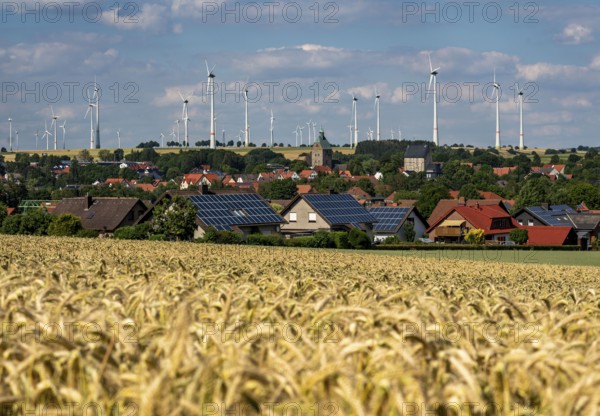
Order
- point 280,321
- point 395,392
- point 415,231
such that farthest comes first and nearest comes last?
1. point 415,231
2. point 280,321
3. point 395,392

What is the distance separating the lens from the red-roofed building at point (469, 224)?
102 m

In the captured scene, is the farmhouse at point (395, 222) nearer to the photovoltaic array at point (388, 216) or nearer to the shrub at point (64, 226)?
the photovoltaic array at point (388, 216)

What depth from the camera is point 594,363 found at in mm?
5594

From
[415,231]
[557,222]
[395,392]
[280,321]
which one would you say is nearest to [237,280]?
[280,321]

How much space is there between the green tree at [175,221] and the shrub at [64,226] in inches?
219

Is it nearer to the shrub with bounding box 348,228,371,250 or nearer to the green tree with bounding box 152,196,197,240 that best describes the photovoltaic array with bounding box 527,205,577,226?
the shrub with bounding box 348,228,371,250

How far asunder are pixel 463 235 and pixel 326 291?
9593 centimetres

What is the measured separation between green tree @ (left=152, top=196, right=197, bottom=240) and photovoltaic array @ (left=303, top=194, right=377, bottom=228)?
2143 centimetres

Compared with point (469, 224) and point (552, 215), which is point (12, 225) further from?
point (552, 215)

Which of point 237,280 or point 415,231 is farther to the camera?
point 415,231

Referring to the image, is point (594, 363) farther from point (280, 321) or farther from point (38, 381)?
point (38, 381)

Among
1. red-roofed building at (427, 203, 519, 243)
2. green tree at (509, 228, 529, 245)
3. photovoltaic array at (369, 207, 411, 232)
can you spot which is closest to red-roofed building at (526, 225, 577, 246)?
green tree at (509, 228, 529, 245)

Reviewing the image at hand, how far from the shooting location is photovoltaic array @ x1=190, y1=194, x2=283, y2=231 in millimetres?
79887

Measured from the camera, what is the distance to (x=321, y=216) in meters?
93.8
